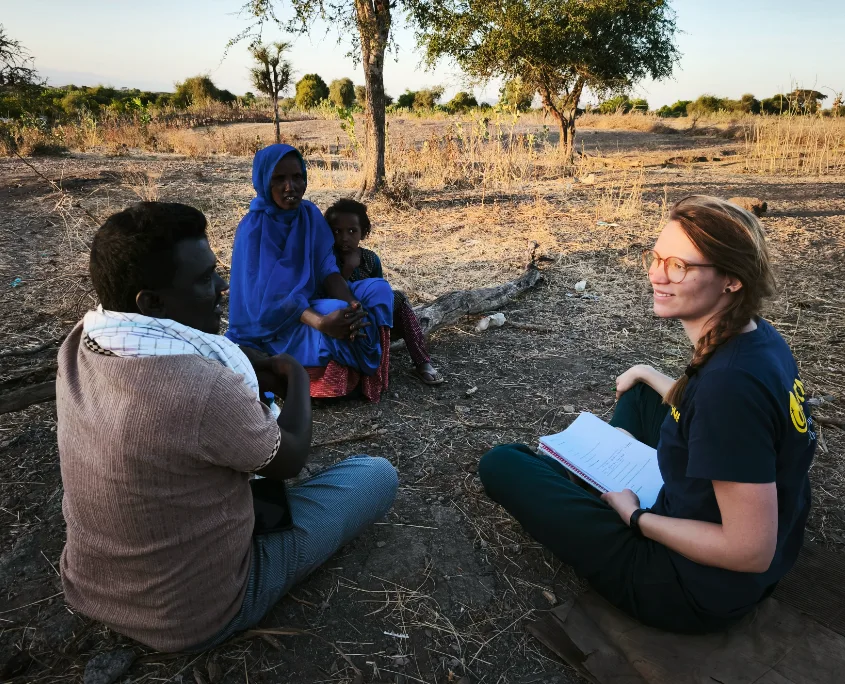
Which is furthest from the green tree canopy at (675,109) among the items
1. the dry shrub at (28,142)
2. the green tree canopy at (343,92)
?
the dry shrub at (28,142)

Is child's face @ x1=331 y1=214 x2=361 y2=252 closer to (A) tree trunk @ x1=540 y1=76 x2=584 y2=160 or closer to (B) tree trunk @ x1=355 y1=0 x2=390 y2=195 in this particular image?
(B) tree trunk @ x1=355 y1=0 x2=390 y2=195

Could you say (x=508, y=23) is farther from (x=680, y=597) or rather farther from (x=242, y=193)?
(x=680, y=597)

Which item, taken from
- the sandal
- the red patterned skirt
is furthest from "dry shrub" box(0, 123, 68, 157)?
the sandal

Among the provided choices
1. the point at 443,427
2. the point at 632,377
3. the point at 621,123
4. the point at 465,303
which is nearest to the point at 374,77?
the point at 465,303

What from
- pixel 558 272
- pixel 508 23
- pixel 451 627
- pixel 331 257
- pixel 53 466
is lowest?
pixel 451 627

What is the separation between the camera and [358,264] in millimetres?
3486

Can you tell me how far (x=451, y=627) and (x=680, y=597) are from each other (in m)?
0.67

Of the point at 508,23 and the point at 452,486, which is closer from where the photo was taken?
the point at 452,486

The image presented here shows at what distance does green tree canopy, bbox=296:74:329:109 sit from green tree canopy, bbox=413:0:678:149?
19528 mm

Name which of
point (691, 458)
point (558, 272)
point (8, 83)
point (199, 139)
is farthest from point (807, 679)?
point (199, 139)

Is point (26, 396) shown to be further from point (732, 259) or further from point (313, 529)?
point (732, 259)

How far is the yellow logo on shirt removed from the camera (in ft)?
4.08

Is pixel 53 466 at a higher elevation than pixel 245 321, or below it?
below

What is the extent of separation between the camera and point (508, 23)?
36.4 feet
